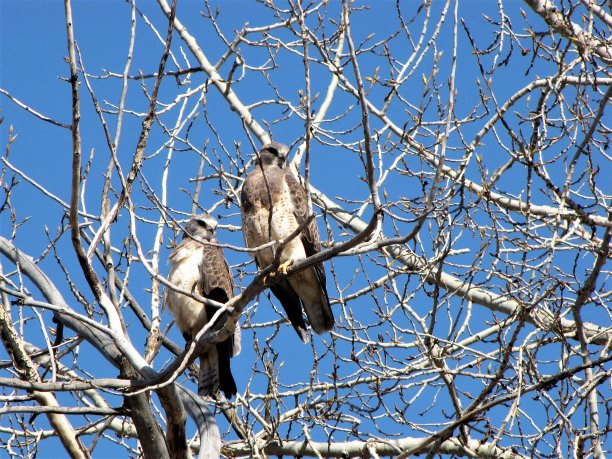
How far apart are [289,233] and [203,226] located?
1.18 meters

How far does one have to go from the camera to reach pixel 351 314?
224 inches

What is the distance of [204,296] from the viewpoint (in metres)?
6.11

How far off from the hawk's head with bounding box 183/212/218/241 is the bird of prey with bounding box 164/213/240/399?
11 millimetres

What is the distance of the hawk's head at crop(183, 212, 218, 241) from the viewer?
651cm

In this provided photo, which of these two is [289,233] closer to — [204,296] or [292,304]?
[292,304]

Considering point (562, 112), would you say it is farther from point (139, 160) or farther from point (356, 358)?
point (139, 160)

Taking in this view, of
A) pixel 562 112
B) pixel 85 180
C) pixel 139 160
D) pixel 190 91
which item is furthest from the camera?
pixel 190 91

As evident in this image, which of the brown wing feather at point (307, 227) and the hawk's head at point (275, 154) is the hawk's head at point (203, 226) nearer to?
the hawk's head at point (275, 154)

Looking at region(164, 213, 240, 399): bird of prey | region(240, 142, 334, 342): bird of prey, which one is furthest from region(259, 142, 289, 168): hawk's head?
region(164, 213, 240, 399): bird of prey

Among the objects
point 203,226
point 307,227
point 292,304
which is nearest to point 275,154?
point 307,227

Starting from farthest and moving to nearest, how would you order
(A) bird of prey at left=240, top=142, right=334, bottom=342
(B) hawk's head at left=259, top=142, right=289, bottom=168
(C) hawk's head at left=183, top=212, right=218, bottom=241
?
(C) hawk's head at left=183, top=212, right=218, bottom=241
(B) hawk's head at left=259, top=142, right=289, bottom=168
(A) bird of prey at left=240, top=142, right=334, bottom=342

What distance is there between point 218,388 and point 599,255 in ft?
9.96

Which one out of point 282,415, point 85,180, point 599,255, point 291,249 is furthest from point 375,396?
point 85,180

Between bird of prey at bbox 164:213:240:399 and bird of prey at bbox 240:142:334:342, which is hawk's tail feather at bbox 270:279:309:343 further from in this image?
bird of prey at bbox 164:213:240:399
